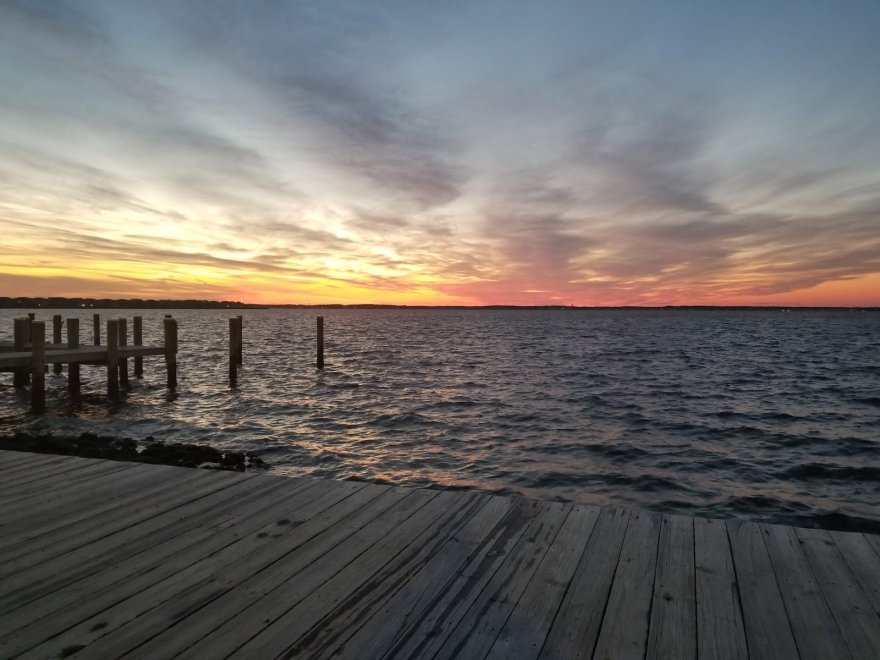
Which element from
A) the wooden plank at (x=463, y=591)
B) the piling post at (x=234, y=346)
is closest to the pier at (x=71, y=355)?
the piling post at (x=234, y=346)

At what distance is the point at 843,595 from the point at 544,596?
5.81 feet

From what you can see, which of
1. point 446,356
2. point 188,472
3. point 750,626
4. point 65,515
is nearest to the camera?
point 750,626

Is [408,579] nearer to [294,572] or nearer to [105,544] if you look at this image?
[294,572]

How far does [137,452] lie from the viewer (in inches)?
371

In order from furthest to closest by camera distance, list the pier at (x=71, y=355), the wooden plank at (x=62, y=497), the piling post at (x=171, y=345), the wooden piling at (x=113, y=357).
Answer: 1. the piling post at (x=171, y=345)
2. the wooden piling at (x=113, y=357)
3. the pier at (x=71, y=355)
4. the wooden plank at (x=62, y=497)

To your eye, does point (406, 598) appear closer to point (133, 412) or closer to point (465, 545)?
point (465, 545)

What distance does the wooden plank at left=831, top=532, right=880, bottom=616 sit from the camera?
308 cm

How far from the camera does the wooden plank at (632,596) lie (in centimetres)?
256

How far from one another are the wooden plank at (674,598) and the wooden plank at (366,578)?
55.2 inches

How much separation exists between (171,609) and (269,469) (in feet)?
23.7

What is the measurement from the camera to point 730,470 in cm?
1038

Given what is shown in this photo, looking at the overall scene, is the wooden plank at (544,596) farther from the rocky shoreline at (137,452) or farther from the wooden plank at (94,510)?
the rocky shoreline at (137,452)

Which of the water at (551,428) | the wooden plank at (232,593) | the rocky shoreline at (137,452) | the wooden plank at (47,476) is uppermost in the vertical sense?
the wooden plank at (47,476)

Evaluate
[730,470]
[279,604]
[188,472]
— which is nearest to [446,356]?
[730,470]
